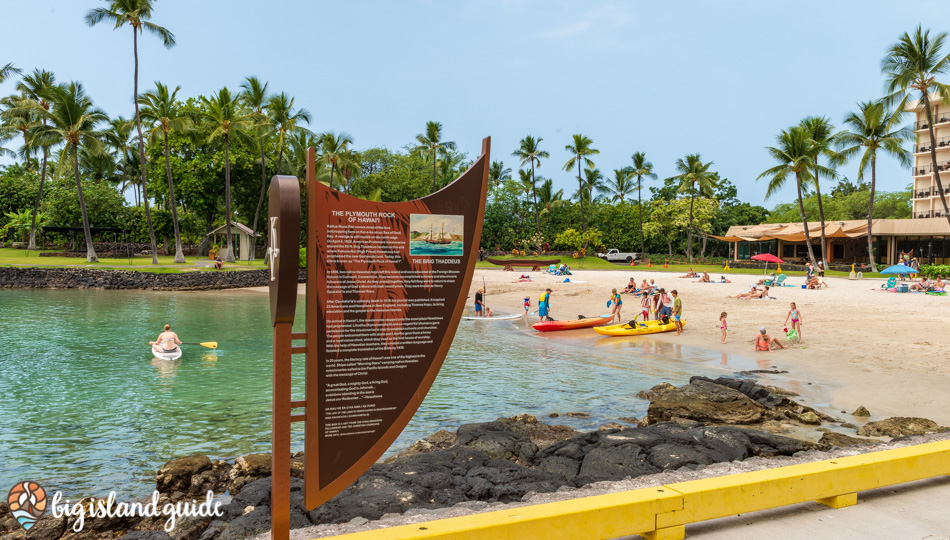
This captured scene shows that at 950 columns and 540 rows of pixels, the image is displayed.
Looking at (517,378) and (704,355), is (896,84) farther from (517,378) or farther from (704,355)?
(517,378)

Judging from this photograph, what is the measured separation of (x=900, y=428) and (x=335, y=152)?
48936mm

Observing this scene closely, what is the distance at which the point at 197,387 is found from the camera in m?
13.8

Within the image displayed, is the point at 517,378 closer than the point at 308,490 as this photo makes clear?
No

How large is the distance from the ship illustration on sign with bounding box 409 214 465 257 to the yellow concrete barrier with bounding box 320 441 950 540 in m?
1.75

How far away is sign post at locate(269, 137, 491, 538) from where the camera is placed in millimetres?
3838

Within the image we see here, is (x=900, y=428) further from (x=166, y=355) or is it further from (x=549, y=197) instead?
(x=549, y=197)

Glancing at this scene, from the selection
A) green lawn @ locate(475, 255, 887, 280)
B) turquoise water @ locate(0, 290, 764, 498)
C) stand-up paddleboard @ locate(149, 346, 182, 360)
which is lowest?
turquoise water @ locate(0, 290, 764, 498)

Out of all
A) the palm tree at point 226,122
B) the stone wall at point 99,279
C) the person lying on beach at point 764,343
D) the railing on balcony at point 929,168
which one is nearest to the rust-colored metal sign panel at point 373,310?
the person lying on beach at point 764,343

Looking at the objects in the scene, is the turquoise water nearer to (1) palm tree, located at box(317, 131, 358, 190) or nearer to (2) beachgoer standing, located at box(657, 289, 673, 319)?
(2) beachgoer standing, located at box(657, 289, 673, 319)

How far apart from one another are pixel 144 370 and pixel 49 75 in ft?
156

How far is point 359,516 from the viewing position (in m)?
5.66

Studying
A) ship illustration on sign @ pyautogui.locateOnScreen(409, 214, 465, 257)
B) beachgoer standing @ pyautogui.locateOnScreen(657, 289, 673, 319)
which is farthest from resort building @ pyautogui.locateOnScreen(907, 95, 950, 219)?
ship illustration on sign @ pyautogui.locateOnScreen(409, 214, 465, 257)

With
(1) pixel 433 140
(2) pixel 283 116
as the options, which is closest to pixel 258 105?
(2) pixel 283 116

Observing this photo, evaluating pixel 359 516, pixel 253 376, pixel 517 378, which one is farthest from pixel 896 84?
pixel 359 516
